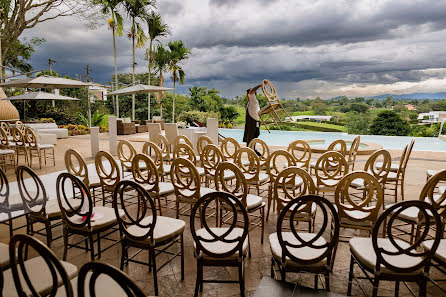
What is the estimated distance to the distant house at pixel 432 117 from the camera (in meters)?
16.9

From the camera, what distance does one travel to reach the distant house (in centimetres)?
1686

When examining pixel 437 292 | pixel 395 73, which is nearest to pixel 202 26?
pixel 437 292

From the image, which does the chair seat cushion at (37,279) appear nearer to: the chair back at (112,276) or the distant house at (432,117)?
the chair back at (112,276)

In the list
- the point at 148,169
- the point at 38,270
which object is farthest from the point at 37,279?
the point at 148,169

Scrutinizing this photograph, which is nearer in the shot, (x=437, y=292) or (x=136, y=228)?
(x=437, y=292)

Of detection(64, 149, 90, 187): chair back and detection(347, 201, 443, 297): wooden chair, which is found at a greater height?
detection(64, 149, 90, 187): chair back

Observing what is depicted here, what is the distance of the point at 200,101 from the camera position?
2377cm

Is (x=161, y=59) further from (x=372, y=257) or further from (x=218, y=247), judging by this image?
(x=372, y=257)

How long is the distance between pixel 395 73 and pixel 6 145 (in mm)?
43278

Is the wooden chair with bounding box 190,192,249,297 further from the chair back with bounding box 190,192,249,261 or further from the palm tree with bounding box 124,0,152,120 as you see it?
the palm tree with bounding box 124,0,152,120

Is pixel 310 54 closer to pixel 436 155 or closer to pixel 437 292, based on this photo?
pixel 436 155

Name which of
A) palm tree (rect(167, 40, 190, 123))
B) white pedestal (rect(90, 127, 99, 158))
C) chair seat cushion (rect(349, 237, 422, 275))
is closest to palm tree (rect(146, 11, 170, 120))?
palm tree (rect(167, 40, 190, 123))

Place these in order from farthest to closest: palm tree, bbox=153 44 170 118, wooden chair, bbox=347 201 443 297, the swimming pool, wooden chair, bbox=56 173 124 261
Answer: palm tree, bbox=153 44 170 118 → the swimming pool → wooden chair, bbox=56 173 124 261 → wooden chair, bbox=347 201 443 297

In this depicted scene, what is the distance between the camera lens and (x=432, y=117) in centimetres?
1928
